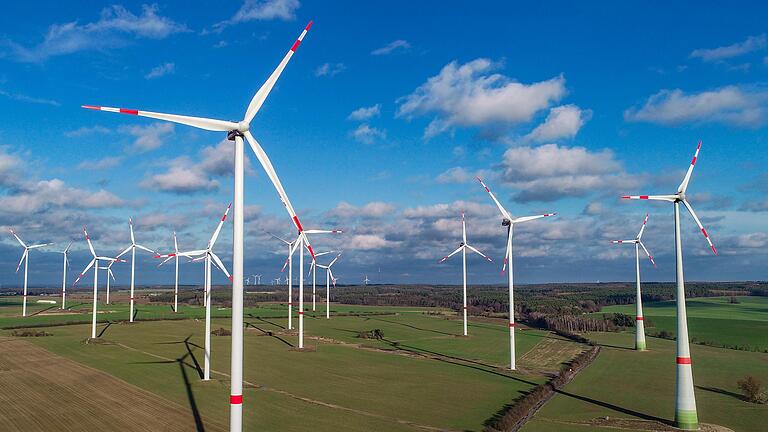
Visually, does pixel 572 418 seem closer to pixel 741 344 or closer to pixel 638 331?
pixel 638 331

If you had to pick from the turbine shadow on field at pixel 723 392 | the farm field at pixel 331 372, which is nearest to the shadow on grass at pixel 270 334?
the farm field at pixel 331 372

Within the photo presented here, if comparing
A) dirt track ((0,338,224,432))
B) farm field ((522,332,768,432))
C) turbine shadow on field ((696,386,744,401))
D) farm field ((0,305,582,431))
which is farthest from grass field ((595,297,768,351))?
dirt track ((0,338,224,432))

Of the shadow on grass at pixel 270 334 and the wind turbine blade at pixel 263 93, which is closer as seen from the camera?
the wind turbine blade at pixel 263 93

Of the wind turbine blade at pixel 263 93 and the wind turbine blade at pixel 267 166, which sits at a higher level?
the wind turbine blade at pixel 263 93

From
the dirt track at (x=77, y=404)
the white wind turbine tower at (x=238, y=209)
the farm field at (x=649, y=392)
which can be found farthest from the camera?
the farm field at (x=649, y=392)

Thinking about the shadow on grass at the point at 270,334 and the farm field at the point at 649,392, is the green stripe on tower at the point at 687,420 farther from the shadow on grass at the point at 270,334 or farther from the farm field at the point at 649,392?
the shadow on grass at the point at 270,334

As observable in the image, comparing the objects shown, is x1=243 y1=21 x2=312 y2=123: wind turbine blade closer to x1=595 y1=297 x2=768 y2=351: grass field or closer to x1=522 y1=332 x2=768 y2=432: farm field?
x1=522 y1=332 x2=768 y2=432: farm field
